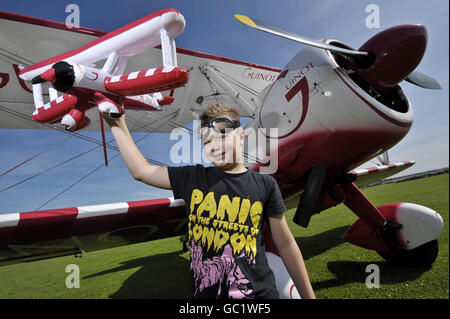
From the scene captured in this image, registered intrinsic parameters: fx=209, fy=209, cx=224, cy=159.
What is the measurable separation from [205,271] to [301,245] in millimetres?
4688

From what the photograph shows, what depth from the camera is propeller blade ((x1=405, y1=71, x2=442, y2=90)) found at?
7.70ft

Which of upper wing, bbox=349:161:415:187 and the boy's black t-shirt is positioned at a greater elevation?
upper wing, bbox=349:161:415:187

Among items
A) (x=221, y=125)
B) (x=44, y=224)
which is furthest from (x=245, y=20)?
(x=44, y=224)

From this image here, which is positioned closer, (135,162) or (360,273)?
(135,162)

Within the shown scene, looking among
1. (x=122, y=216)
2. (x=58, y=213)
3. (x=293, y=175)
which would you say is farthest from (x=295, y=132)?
(x=58, y=213)

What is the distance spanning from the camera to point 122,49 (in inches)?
55.2

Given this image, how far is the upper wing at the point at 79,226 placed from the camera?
80.9 inches

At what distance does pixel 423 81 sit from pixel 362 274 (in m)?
2.44

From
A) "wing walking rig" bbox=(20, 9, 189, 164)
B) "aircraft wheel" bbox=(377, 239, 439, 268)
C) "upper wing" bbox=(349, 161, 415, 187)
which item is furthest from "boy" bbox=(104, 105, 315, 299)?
"upper wing" bbox=(349, 161, 415, 187)

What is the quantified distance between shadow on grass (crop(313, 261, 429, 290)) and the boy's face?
2415 millimetres

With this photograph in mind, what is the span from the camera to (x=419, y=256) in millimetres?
A: 2656

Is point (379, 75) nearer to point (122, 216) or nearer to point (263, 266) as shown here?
point (263, 266)

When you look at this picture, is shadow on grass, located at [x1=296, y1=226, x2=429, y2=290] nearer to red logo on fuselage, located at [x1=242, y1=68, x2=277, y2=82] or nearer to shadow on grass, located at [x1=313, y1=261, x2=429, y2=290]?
shadow on grass, located at [x1=313, y1=261, x2=429, y2=290]

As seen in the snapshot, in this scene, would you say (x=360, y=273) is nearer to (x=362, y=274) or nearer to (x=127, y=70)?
(x=362, y=274)
